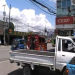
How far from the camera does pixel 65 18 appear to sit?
2338cm

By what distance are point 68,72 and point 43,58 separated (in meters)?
2.43

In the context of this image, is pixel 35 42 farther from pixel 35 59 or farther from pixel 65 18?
pixel 35 59

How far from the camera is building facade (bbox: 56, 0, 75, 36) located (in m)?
23.1

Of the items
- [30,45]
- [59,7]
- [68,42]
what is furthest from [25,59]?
[59,7]

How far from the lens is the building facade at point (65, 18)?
23109mm

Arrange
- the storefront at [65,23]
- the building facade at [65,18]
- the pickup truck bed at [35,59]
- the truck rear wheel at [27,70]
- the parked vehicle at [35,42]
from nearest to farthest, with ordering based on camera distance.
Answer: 1. the pickup truck bed at [35,59]
2. the truck rear wheel at [27,70]
3. the parked vehicle at [35,42]
4. the storefront at [65,23]
5. the building facade at [65,18]

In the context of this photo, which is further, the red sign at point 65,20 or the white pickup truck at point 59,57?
the red sign at point 65,20

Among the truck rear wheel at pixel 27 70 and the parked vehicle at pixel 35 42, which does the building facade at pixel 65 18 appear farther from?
the truck rear wheel at pixel 27 70

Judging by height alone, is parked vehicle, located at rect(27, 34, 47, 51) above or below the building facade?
below

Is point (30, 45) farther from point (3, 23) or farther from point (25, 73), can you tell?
point (3, 23)

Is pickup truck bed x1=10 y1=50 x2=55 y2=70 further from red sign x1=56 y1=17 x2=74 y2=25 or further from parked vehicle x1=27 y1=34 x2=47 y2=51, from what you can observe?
red sign x1=56 y1=17 x2=74 y2=25

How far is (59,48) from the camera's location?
6.95 metres

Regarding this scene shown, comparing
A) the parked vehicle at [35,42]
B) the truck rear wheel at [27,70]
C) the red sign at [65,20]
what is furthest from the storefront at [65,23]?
the truck rear wheel at [27,70]

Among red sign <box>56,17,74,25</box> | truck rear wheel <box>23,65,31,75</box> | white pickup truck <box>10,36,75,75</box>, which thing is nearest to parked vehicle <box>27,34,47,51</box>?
red sign <box>56,17,74,25</box>
